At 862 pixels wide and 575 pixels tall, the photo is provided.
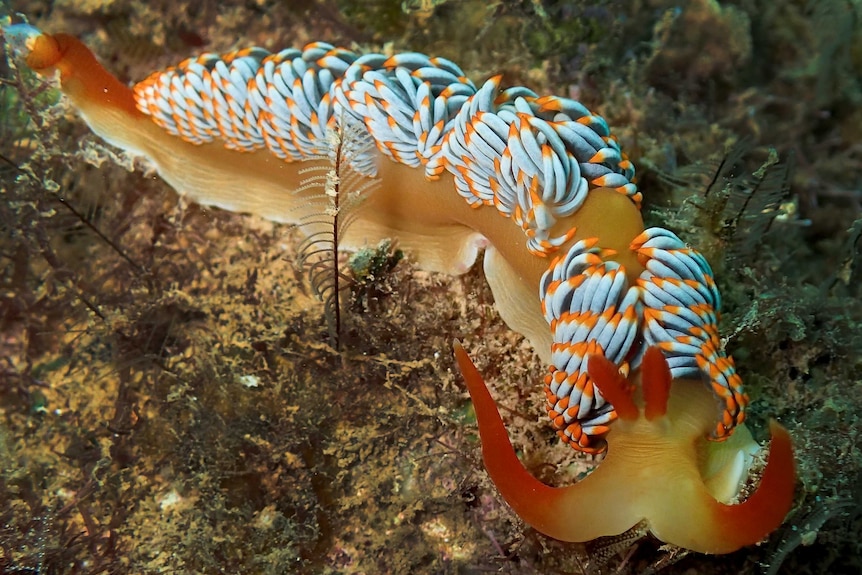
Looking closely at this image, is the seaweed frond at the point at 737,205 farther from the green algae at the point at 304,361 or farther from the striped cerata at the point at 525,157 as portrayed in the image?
the striped cerata at the point at 525,157

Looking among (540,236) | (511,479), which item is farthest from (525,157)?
(511,479)

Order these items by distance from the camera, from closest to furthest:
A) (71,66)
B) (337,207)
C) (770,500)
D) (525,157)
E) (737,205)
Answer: (770,500) → (525,157) → (337,207) → (737,205) → (71,66)

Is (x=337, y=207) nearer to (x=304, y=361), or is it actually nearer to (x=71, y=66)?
(x=304, y=361)

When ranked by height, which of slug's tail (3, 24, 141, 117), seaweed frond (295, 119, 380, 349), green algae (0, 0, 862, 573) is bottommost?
green algae (0, 0, 862, 573)

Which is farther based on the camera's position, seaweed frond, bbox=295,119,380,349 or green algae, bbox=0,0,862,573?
seaweed frond, bbox=295,119,380,349

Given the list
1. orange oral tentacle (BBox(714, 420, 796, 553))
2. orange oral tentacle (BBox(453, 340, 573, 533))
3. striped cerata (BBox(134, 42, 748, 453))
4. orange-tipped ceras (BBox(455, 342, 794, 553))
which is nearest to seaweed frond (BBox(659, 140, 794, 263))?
striped cerata (BBox(134, 42, 748, 453))

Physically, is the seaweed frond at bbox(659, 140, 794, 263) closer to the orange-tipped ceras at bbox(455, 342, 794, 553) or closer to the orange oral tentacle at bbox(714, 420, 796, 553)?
the orange-tipped ceras at bbox(455, 342, 794, 553)

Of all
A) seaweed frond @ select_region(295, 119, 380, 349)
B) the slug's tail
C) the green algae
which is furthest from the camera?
the slug's tail

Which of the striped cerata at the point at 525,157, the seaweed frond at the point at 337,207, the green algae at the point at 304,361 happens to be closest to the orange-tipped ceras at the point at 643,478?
the striped cerata at the point at 525,157

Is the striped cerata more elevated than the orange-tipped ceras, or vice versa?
the striped cerata
